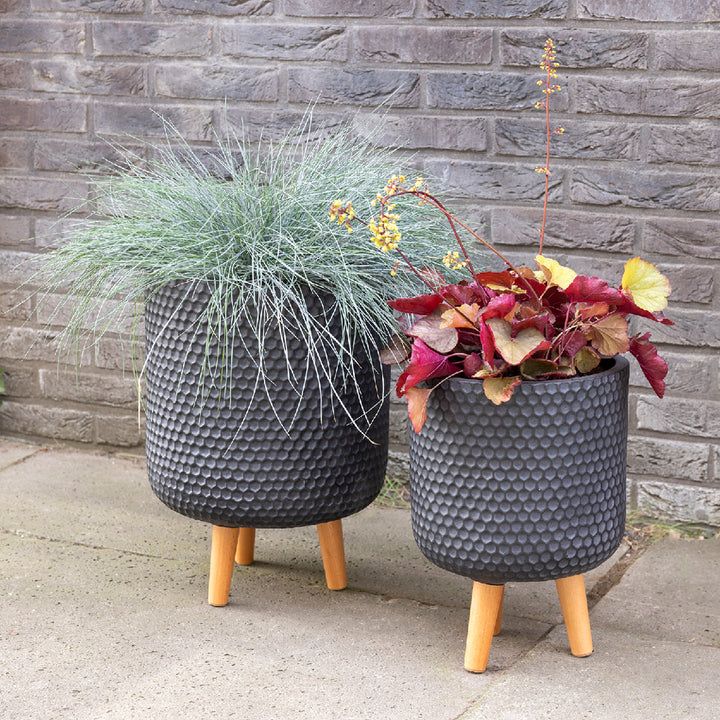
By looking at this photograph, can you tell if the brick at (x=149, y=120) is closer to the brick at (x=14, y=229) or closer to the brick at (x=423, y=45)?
the brick at (x=14, y=229)

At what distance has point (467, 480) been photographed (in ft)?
6.07

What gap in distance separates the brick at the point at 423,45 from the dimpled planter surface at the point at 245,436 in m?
0.98

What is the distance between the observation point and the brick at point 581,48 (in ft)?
8.19

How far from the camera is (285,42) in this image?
9.25 feet

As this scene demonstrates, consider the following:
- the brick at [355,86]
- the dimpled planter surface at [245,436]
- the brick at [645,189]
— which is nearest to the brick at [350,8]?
the brick at [355,86]

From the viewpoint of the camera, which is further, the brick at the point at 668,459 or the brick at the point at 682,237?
the brick at the point at 668,459

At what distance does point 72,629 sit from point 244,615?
1.18 feet

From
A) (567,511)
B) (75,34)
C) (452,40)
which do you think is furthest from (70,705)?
(75,34)

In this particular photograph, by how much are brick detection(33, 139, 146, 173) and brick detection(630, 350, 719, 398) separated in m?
1.63

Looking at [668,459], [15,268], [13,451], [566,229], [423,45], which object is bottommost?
[13,451]

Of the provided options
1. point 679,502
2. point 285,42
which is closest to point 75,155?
point 285,42

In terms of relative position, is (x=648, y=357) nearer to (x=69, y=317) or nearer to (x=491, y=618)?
(x=491, y=618)

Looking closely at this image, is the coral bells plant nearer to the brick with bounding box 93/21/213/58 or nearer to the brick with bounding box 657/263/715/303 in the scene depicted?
the brick with bounding box 657/263/715/303

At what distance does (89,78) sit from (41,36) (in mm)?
206
